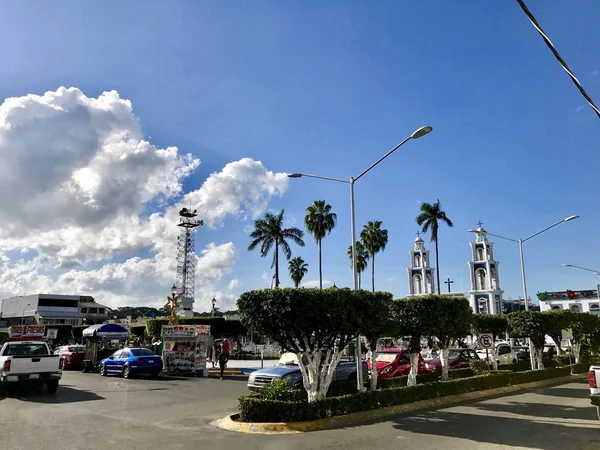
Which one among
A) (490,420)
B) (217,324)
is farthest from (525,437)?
(217,324)

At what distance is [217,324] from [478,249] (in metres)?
44.0

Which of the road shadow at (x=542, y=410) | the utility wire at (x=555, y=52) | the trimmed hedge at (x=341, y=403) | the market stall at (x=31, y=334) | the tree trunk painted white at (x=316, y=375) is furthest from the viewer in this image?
the market stall at (x=31, y=334)

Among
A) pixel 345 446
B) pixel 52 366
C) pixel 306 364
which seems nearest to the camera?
pixel 345 446

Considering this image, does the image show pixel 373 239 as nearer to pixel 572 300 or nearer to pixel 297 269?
pixel 297 269

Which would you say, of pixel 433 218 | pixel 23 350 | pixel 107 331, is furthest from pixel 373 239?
pixel 23 350

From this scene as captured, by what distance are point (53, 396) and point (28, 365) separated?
58.8 inches

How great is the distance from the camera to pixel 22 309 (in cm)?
10500

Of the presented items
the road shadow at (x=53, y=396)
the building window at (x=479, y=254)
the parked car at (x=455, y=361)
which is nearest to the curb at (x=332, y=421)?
the road shadow at (x=53, y=396)

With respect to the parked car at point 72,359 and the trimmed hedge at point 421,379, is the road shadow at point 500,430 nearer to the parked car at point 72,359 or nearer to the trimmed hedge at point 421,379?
the trimmed hedge at point 421,379

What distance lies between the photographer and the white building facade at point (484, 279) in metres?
73.1

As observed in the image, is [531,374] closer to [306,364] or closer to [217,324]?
[306,364]

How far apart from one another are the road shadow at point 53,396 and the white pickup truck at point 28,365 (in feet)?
1.44

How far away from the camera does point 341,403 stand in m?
12.7

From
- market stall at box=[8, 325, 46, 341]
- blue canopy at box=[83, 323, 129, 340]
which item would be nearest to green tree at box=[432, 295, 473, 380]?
blue canopy at box=[83, 323, 129, 340]
